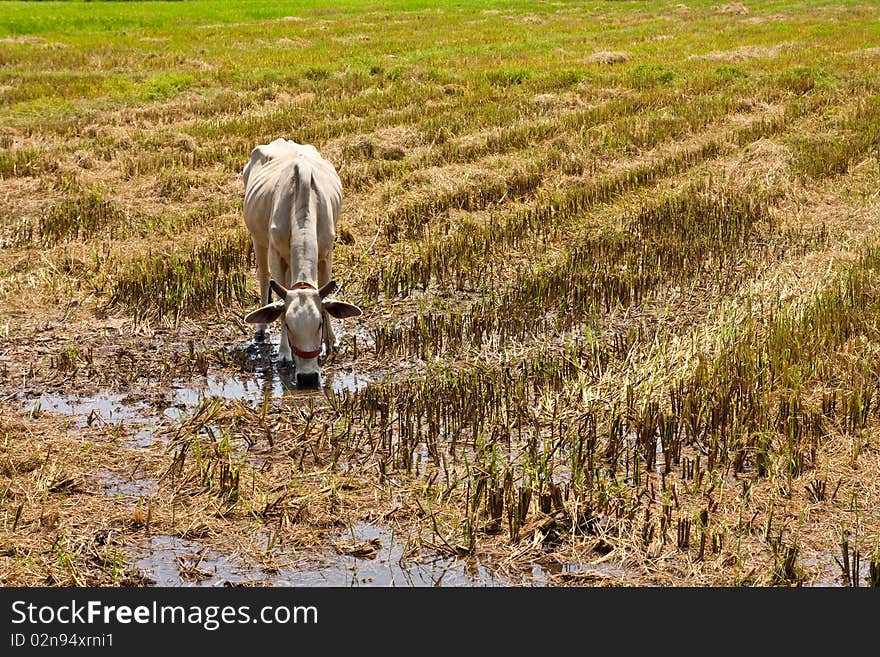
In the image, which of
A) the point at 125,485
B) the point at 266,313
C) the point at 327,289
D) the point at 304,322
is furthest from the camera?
the point at 266,313

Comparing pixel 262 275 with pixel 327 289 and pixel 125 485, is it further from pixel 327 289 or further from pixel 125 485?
pixel 125 485

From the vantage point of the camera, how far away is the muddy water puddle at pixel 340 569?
176 inches

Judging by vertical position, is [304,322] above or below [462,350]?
above

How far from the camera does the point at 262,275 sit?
814cm

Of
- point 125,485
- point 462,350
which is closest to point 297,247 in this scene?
point 462,350

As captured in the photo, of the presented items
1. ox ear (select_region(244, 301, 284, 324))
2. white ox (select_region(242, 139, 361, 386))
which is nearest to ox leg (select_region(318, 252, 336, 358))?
white ox (select_region(242, 139, 361, 386))

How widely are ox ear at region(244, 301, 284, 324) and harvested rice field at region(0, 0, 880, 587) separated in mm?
503

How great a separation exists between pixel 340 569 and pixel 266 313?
2.51 meters

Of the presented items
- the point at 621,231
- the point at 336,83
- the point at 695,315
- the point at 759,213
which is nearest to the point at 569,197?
the point at 621,231

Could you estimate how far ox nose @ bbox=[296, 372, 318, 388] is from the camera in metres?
6.51

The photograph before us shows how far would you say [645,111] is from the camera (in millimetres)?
16875

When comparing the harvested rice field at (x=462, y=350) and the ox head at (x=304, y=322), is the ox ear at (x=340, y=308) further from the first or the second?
the harvested rice field at (x=462, y=350)

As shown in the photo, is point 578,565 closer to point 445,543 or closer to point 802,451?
point 445,543

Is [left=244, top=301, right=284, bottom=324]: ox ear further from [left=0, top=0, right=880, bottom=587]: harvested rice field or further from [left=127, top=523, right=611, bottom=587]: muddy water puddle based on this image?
[left=127, top=523, right=611, bottom=587]: muddy water puddle
